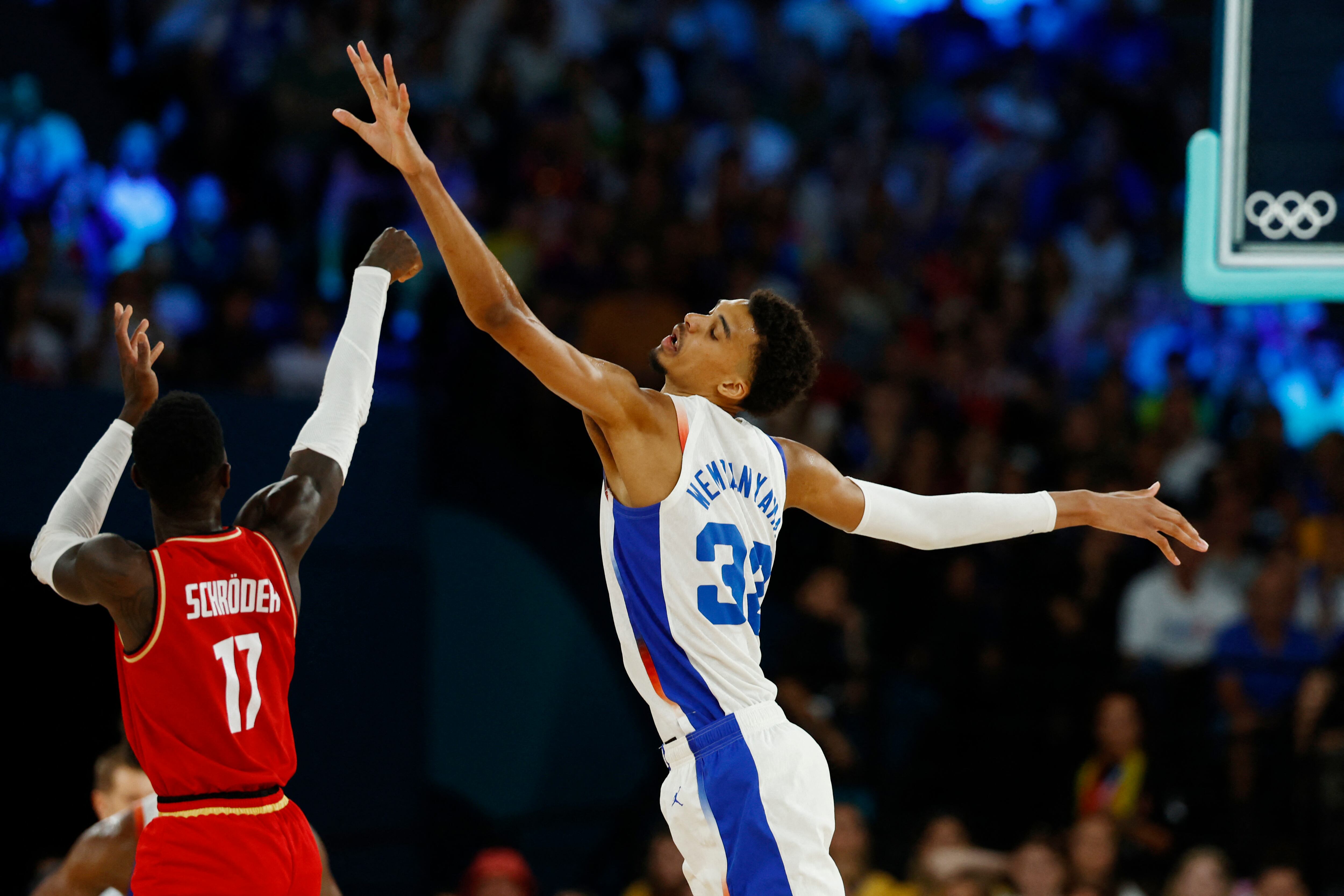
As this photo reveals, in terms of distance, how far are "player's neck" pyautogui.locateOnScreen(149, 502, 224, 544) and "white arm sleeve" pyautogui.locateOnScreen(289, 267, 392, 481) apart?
0.36m

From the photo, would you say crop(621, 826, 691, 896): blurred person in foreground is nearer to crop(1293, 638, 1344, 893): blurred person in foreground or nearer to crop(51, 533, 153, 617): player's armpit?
crop(1293, 638, 1344, 893): blurred person in foreground

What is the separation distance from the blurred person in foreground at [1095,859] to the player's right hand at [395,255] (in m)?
5.20

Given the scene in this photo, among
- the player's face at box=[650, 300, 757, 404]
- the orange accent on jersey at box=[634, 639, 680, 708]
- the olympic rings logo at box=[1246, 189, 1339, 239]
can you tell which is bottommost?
the orange accent on jersey at box=[634, 639, 680, 708]

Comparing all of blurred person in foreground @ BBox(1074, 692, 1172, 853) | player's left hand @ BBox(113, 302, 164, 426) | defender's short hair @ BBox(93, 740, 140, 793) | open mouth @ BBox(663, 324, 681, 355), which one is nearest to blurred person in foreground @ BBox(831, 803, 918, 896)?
blurred person in foreground @ BBox(1074, 692, 1172, 853)

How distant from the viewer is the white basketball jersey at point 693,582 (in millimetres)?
4512

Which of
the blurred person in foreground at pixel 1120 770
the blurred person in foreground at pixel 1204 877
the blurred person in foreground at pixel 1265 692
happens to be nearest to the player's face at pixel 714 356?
the blurred person in foreground at pixel 1204 877

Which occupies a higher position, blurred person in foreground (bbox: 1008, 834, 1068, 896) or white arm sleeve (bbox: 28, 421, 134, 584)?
white arm sleeve (bbox: 28, 421, 134, 584)

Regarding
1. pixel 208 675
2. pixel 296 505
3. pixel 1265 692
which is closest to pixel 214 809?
pixel 208 675

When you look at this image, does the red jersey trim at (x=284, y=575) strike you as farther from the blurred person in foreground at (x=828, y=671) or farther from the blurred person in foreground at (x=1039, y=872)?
the blurred person in foreground at (x=828, y=671)

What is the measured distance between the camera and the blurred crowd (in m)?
9.09

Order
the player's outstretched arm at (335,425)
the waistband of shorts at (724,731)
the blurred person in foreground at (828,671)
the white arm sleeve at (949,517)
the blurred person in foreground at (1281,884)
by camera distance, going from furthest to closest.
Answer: the blurred person in foreground at (828,671) < the blurred person in foreground at (1281,884) < the white arm sleeve at (949,517) < the waistband of shorts at (724,731) < the player's outstretched arm at (335,425)

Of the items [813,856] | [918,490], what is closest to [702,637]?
[813,856]

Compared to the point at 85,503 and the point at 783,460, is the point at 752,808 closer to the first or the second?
the point at 783,460

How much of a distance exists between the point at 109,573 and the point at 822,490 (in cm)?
214
